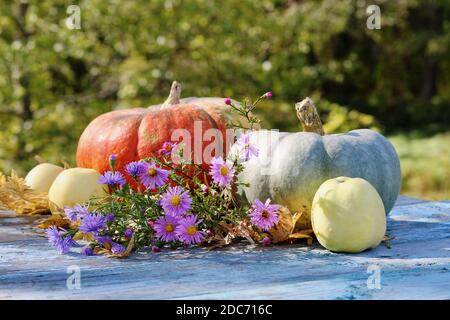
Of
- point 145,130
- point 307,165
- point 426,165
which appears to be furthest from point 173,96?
point 426,165

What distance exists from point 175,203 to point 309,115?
51 cm

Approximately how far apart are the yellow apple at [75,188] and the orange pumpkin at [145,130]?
134 millimetres

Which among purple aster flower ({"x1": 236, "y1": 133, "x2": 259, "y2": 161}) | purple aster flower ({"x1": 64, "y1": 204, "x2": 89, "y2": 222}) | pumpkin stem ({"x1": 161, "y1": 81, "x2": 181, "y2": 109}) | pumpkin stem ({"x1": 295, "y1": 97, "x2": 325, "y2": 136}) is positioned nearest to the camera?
purple aster flower ({"x1": 64, "y1": 204, "x2": 89, "y2": 222})

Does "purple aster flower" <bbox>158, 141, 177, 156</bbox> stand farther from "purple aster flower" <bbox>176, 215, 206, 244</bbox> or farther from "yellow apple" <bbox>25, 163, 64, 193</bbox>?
"yellow apple" <bbox>25, 163, 64, 193</bbox>

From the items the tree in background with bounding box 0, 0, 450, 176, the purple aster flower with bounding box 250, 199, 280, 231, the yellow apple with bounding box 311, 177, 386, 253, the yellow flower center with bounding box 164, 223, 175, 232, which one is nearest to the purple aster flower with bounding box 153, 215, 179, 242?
the yellow flower center with bounding box 164, 223, 175, 232

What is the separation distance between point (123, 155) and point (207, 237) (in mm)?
583

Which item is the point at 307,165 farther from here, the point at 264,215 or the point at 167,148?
the point at 167,148

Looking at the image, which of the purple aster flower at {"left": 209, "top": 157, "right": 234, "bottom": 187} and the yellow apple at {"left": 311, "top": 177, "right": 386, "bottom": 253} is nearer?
the yellow apple at {"left": 311, "top": 177, "right": 386, "bottom": 253}

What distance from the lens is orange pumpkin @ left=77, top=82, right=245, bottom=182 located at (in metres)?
2.28

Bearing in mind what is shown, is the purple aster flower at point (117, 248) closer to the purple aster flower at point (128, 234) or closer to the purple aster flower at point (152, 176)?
the purple aster flower at point (128, 234)

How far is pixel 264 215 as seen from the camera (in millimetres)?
1802
